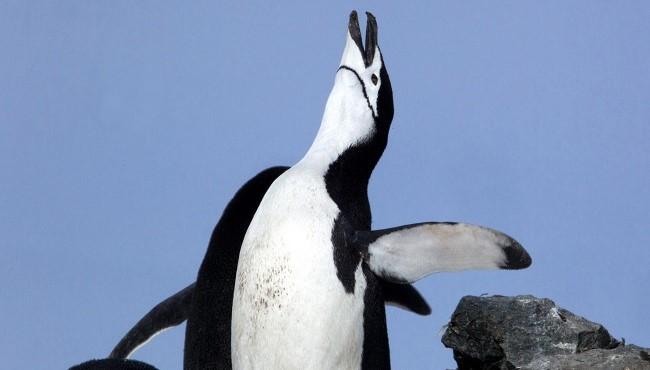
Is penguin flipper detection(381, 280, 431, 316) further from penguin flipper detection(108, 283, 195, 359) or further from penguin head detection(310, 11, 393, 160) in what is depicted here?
penguin flipper detection(108, 283, 195, 359)

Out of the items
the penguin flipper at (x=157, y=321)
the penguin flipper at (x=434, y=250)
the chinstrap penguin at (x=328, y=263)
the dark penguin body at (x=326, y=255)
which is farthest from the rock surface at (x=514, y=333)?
the penguin flipper at (x=157, y=321)

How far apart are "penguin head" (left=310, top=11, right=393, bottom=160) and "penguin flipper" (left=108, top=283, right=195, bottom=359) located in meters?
1.08

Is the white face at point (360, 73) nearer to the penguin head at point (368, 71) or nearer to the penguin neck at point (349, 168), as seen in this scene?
the penguin head at point (368, 71)

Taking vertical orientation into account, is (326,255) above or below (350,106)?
below

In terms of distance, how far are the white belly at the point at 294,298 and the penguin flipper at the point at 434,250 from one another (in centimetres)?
11

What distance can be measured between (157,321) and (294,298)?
51.1 inches

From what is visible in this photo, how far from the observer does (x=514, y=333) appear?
486 cm

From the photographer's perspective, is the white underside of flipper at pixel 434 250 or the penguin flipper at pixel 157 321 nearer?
the white underside of flipper at pixel 434 250

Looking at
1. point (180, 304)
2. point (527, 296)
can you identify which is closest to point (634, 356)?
point (527, 296)

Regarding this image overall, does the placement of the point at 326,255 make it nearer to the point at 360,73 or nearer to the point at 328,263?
the point at 328,263

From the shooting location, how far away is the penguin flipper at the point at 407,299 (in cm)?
495

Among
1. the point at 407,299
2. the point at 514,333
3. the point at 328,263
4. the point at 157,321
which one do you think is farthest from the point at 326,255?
the point at 157,321

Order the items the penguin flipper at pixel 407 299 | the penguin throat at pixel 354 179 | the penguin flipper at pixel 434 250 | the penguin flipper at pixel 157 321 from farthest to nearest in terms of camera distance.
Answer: the penguin flipper at pixel 157 321 < the penguin flipper at pixel 407 299 < the penguin throat at pixel 354 179 < the penguin flipper at pixel 434 250

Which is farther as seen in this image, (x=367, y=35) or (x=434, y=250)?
(x=367, y=35)
